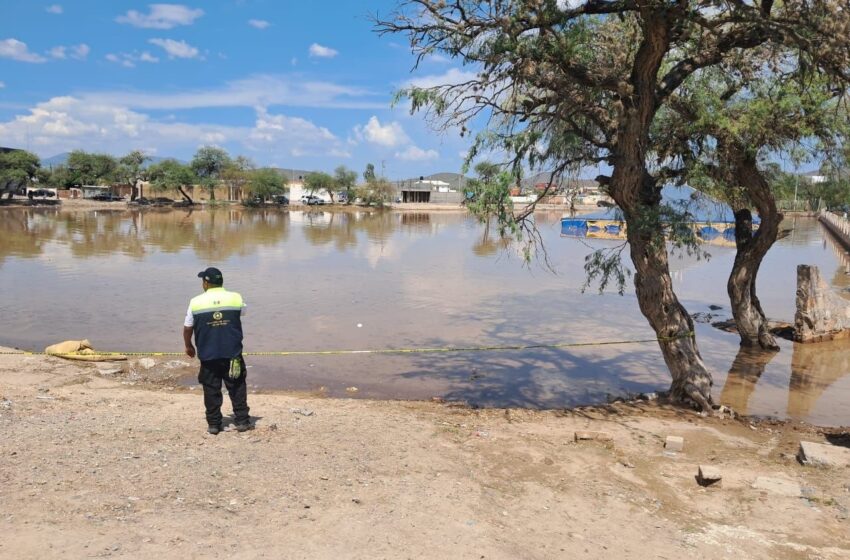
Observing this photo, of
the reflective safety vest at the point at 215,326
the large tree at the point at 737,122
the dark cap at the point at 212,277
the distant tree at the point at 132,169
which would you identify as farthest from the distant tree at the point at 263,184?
the reflective safety vest at the point at 215,326

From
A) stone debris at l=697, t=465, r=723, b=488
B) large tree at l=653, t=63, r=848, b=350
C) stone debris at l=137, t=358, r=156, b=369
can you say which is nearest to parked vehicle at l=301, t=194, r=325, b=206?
stone debris at l=137, t=358, r=156, b=369

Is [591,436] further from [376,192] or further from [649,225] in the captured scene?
[376,192]

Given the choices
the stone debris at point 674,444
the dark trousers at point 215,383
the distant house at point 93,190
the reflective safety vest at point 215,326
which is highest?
the distant house at point 93,190

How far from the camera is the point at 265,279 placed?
73.8 feet

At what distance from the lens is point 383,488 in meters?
5.30

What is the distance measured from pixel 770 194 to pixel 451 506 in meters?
11.1

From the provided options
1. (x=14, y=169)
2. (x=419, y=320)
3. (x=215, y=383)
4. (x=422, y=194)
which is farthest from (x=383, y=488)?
(x=422, y=194)

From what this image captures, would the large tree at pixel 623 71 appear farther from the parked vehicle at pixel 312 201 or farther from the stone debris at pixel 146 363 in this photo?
the parked vehicle at pixel 312 201

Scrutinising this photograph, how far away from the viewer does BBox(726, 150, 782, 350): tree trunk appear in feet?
43.0

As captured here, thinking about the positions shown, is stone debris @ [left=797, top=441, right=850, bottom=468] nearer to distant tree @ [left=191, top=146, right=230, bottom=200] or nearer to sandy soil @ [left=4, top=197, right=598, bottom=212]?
sandy soil @ [left=4, top=197, right=598, bottom=212]

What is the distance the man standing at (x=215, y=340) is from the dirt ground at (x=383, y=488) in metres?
0.43

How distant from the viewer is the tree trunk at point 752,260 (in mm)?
13094

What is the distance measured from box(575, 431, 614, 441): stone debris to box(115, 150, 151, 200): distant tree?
95.5 metres

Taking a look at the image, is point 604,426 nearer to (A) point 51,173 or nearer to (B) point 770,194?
(B) point 770,194
